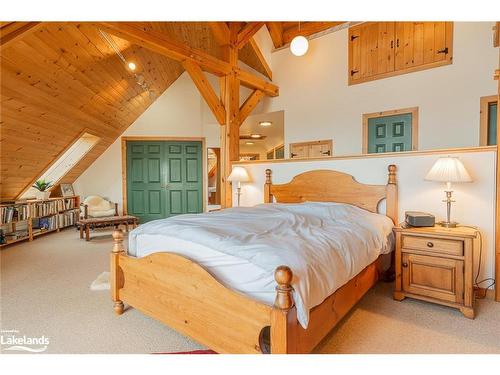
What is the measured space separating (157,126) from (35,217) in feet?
9.04

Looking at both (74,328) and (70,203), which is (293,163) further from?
(70,203)

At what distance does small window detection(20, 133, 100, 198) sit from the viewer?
5352 millimetres

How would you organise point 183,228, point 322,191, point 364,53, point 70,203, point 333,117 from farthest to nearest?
point 70,203, point 333,117, point 364,53, point 322,191, point 183,228

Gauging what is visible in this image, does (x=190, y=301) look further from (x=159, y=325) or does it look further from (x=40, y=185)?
(x=40, y=185)

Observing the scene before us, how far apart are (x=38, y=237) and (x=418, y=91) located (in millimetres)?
6336

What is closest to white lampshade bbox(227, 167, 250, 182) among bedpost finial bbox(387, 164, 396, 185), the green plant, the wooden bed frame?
bedpost finial bbox(387, 164, 396, 185)

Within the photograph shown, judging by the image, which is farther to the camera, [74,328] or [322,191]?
[322,191]

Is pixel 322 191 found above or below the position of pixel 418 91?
below

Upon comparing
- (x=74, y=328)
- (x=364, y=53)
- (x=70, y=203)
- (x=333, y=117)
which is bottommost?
(x=74, y=328)

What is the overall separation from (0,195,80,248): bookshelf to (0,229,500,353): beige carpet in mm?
1713

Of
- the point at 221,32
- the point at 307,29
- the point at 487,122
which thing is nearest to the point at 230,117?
the point at 221,32

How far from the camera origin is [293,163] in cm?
363
